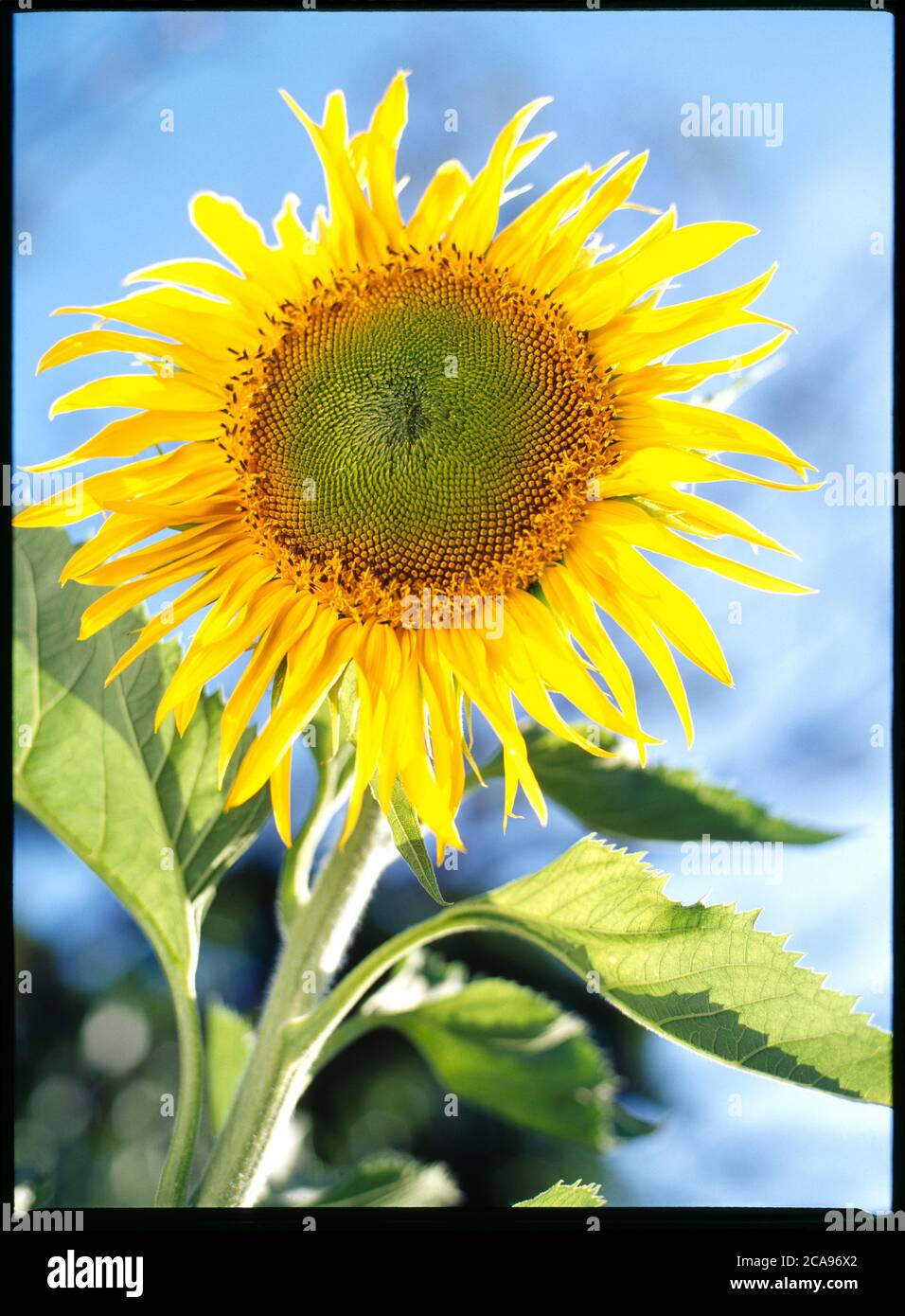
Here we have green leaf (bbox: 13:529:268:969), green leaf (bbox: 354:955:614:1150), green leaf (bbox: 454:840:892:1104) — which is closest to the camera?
green leaf (bbox: 454:840:892:1104)

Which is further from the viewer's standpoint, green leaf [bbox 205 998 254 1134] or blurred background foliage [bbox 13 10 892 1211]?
green leaf [bbox 205 998 254 1134]

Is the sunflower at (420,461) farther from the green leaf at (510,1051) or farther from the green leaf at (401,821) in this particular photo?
the green leaf at (510,1051)

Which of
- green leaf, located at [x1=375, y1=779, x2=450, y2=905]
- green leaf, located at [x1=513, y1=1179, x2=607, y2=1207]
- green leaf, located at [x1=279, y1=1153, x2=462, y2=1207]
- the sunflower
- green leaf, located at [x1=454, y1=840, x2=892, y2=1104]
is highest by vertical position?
the sunflower

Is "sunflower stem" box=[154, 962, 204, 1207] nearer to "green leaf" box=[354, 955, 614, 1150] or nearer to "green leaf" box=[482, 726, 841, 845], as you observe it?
"green leaf" box=[354, 955, 614, 1150]

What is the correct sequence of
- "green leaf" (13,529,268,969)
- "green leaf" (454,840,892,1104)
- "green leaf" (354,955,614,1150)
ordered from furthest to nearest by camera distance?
"green leaf" (354,955,614,1150), "green leaf" (13,529,268,969), "green leaf" (454,840,892,1104)

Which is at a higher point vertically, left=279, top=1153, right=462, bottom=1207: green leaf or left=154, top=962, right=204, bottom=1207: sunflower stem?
left=154, top=962, right=204, bottom=1207: sunflower stem

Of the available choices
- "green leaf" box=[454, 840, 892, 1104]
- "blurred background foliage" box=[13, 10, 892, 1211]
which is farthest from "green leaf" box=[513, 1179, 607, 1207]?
"green leaf" box=[454, 840, 892, 1104]
